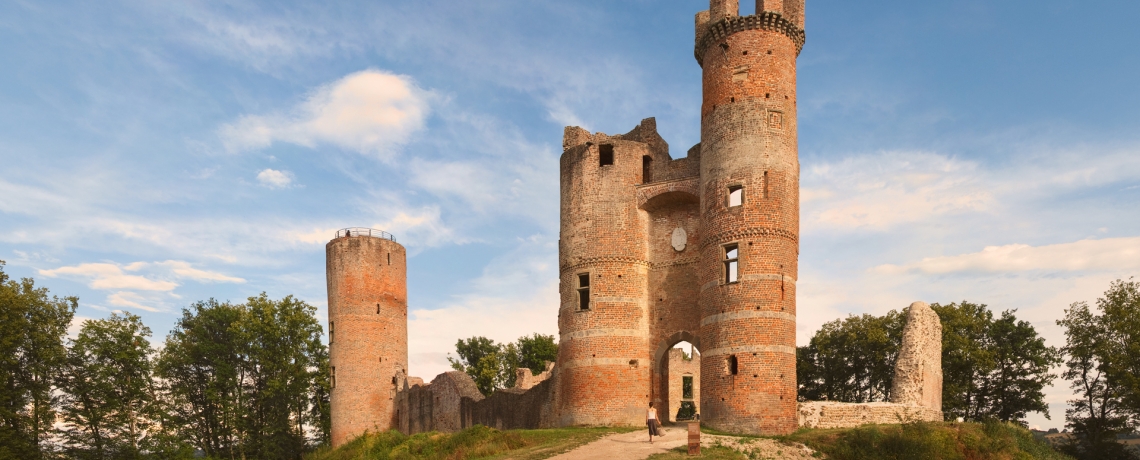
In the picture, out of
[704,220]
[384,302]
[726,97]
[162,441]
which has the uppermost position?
[726,97]

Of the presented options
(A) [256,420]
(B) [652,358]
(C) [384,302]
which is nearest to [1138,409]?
(B) [652,358]

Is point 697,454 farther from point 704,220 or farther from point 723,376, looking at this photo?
point 704,220

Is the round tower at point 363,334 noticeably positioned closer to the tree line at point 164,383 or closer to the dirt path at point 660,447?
the tree line at point 164,383

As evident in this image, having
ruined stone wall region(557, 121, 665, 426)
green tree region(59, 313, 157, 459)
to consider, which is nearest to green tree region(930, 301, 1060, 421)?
ruined stone wall region(557, 121, 665, 426)

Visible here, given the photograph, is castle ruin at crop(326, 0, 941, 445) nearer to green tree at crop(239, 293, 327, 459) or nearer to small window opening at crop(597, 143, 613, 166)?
small window opening at crop(597, 143, 613, 166)

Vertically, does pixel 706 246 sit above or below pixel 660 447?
above

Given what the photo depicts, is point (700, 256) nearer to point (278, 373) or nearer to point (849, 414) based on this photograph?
point (849, 414)

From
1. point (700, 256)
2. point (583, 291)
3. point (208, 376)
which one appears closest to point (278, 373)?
point (208, 376)

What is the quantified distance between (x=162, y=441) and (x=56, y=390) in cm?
475

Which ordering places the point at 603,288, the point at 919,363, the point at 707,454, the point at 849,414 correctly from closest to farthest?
the point at 707,454 → the point at 849,414 → the point at 919,363 → the point at 603,288

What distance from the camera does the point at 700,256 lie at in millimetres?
30391

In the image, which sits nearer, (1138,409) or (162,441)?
(1138,409)

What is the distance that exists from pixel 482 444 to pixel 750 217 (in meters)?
10.8

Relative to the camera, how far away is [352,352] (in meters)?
40.1
